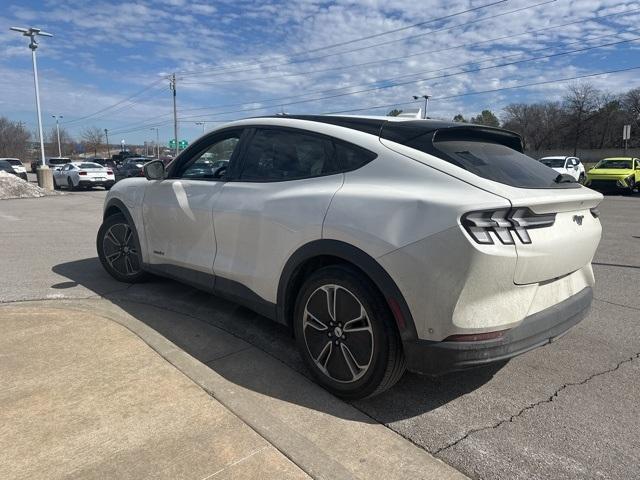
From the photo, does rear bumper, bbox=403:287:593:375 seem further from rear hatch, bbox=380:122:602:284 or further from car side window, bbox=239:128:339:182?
car side window, bbox=239:128:339:182

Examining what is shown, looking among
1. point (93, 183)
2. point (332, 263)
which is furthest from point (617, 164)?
point (93, 183)

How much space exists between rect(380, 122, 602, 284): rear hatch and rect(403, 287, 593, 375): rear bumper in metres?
0.25

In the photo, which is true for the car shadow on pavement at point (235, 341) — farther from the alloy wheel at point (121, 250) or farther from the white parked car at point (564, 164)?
the white parked car at point (564, 164)

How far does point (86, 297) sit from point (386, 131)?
11.6 feet

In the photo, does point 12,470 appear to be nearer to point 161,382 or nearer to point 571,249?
point 161,382

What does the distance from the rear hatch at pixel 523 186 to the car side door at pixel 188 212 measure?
1.63m

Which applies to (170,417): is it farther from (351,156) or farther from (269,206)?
(351,156)

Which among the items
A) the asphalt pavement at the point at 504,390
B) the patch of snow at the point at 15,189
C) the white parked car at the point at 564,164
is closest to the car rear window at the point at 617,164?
the white parked car at the point at 564,164

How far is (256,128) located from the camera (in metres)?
3.79

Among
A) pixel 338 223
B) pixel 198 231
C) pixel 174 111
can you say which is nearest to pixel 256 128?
pixel 198 231

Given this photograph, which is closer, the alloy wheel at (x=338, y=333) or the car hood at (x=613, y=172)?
the alloy wheel at (x=338, y=333)

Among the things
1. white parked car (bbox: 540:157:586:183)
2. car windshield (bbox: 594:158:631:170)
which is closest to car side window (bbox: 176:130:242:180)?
car windshield (bbox: 594:158:631:170)

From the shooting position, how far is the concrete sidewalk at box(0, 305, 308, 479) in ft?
7.48

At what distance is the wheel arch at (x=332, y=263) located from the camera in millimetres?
2576
